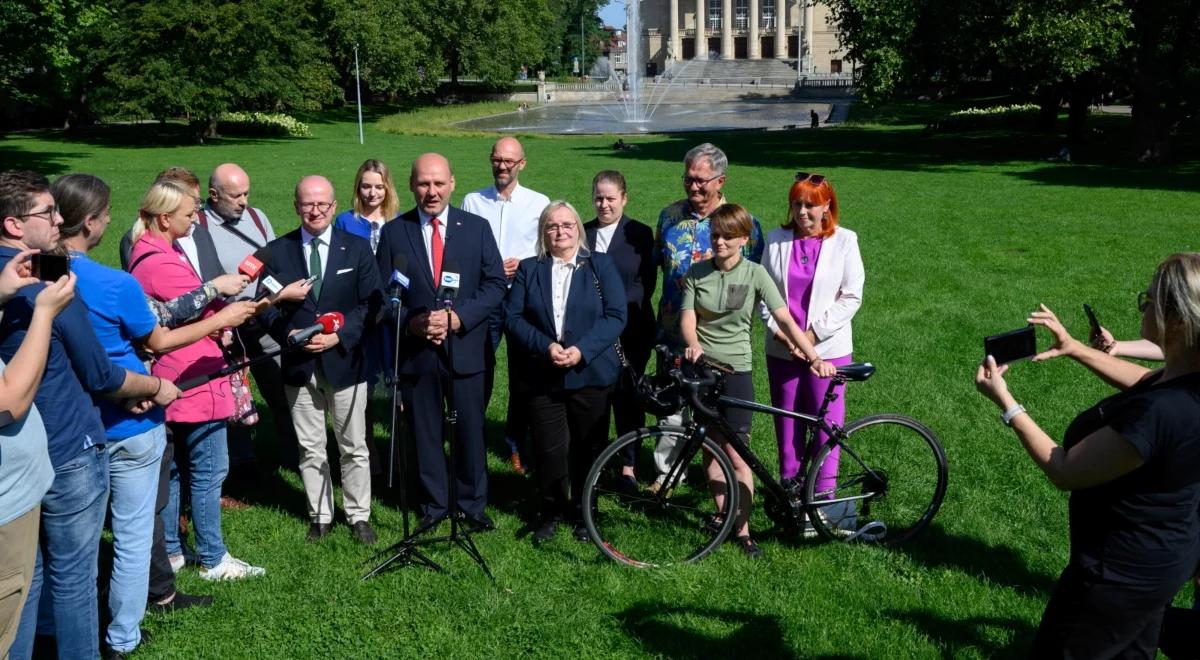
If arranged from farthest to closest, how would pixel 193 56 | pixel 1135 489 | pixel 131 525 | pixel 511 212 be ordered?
pixel 193 56, pixel 511 212, pixel 131 525, pixel 1135 489

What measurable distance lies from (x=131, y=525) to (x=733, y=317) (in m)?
3.14

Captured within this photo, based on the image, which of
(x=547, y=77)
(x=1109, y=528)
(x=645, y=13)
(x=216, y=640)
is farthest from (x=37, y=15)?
(x=645, y=13)

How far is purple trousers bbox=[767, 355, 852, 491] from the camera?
5465 mm

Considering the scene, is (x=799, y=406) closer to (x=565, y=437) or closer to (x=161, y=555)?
(x=565, y=437)

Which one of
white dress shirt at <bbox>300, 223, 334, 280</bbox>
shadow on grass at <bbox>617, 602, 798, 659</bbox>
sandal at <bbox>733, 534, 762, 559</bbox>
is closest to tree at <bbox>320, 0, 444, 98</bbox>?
white dress shirt at <bbox>300, 223, 334, 280</bbox>

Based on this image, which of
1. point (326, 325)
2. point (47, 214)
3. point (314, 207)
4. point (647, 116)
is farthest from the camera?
point (647, 116)

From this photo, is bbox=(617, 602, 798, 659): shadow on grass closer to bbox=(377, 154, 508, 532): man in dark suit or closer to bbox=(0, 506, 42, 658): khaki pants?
bbox=(377, 154, 508, 532): man in dark suit

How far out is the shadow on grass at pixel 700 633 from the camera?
4.54 metres

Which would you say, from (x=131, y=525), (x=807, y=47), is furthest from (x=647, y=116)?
(x=131, y=525)

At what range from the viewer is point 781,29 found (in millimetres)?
108125

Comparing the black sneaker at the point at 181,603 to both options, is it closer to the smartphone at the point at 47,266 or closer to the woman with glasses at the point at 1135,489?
the smartphone at the point at 47,266

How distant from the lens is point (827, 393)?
5.22 m

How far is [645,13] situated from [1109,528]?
127725 millimetres

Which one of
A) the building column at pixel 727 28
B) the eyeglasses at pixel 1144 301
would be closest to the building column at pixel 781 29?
the building column at pixel 727 28
